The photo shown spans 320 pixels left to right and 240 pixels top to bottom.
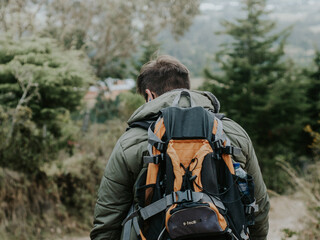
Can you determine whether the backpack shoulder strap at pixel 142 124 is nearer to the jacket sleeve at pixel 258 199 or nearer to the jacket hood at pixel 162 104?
the jacket hood at pixel 162 104

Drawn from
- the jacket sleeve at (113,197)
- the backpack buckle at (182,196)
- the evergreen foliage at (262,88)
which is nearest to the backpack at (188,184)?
the backpack buckle at (182,196)

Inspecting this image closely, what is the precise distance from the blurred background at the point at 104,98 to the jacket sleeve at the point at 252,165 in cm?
85

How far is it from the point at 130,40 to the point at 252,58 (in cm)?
811

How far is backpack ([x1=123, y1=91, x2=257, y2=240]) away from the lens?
135 cm

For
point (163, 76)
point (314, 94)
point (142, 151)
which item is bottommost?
point (314, 94)

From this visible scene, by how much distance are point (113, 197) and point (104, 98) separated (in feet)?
Result: 57.8

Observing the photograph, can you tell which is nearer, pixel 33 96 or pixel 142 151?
pixel 142 151

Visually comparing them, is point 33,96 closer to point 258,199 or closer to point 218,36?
point 258,199

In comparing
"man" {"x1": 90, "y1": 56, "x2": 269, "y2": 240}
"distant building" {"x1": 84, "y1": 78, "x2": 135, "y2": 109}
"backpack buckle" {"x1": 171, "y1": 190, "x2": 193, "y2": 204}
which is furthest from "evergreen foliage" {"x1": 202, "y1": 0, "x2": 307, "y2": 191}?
"backpack buckle" {"x1": 171, "y1": 190, "x2": 193, "y2": 204}

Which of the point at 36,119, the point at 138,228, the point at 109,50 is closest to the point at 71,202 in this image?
the point at 36,119

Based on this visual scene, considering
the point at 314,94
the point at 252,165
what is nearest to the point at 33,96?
the point at 252,165

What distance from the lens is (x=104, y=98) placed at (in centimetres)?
1884

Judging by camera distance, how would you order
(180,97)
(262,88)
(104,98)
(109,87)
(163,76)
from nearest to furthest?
(180,97)
(163,76)
(262,88)
(104,98)
(109,87)

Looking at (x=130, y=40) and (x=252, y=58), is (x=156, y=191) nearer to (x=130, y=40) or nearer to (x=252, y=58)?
(x=252, y=58)
